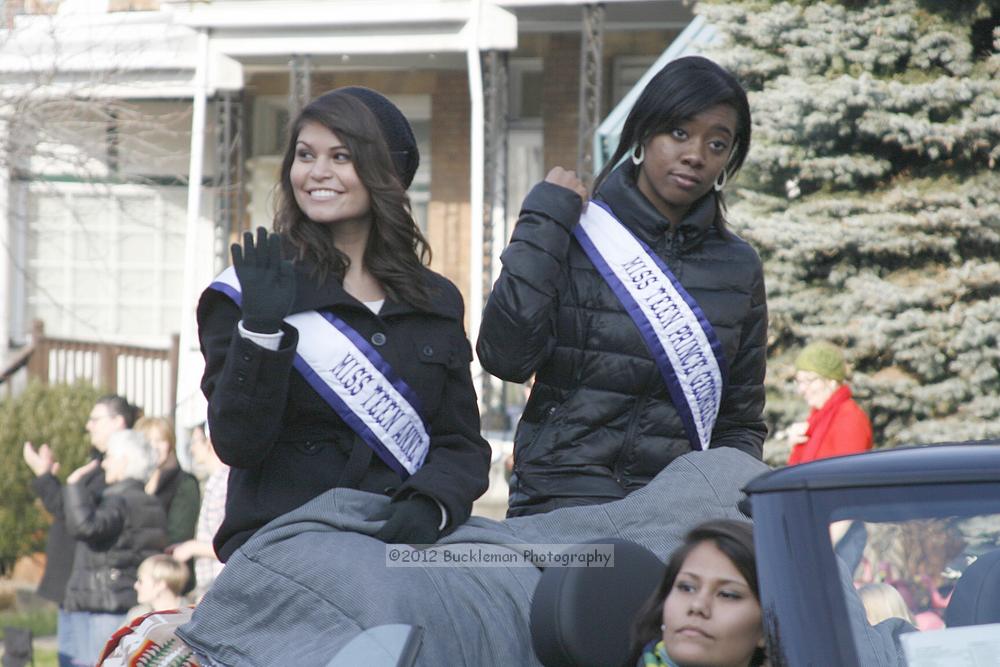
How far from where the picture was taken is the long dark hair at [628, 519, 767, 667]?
2.54 meters

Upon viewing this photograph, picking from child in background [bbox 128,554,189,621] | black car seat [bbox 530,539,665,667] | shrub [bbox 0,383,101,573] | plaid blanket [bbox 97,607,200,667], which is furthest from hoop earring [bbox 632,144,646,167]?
shrub [bbox 0,383,101,573]

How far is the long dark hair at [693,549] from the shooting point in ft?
8.32

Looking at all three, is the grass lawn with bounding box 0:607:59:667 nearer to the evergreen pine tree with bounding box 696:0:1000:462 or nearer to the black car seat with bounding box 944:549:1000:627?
the evergreen pine tree with bounding box 696:0:1000:462

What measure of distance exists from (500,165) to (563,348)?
40.1ft

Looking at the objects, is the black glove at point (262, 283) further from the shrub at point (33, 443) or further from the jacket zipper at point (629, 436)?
the shrub at point (33, 443)

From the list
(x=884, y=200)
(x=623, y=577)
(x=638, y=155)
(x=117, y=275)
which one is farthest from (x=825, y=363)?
(x=117, y=275)

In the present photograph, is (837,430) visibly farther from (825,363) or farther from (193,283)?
(193,283)

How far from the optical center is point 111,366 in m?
15.9

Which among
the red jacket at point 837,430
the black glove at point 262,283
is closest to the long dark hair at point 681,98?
the black glove at point 262,283

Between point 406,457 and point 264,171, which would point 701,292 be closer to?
point 406,457

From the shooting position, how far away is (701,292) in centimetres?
360

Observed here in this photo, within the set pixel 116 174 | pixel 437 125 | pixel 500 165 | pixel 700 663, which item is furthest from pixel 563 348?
pixel 437 125

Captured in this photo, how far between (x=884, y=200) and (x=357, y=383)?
6482 millimetres

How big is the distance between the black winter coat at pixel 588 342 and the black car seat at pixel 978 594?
3.82 ft
